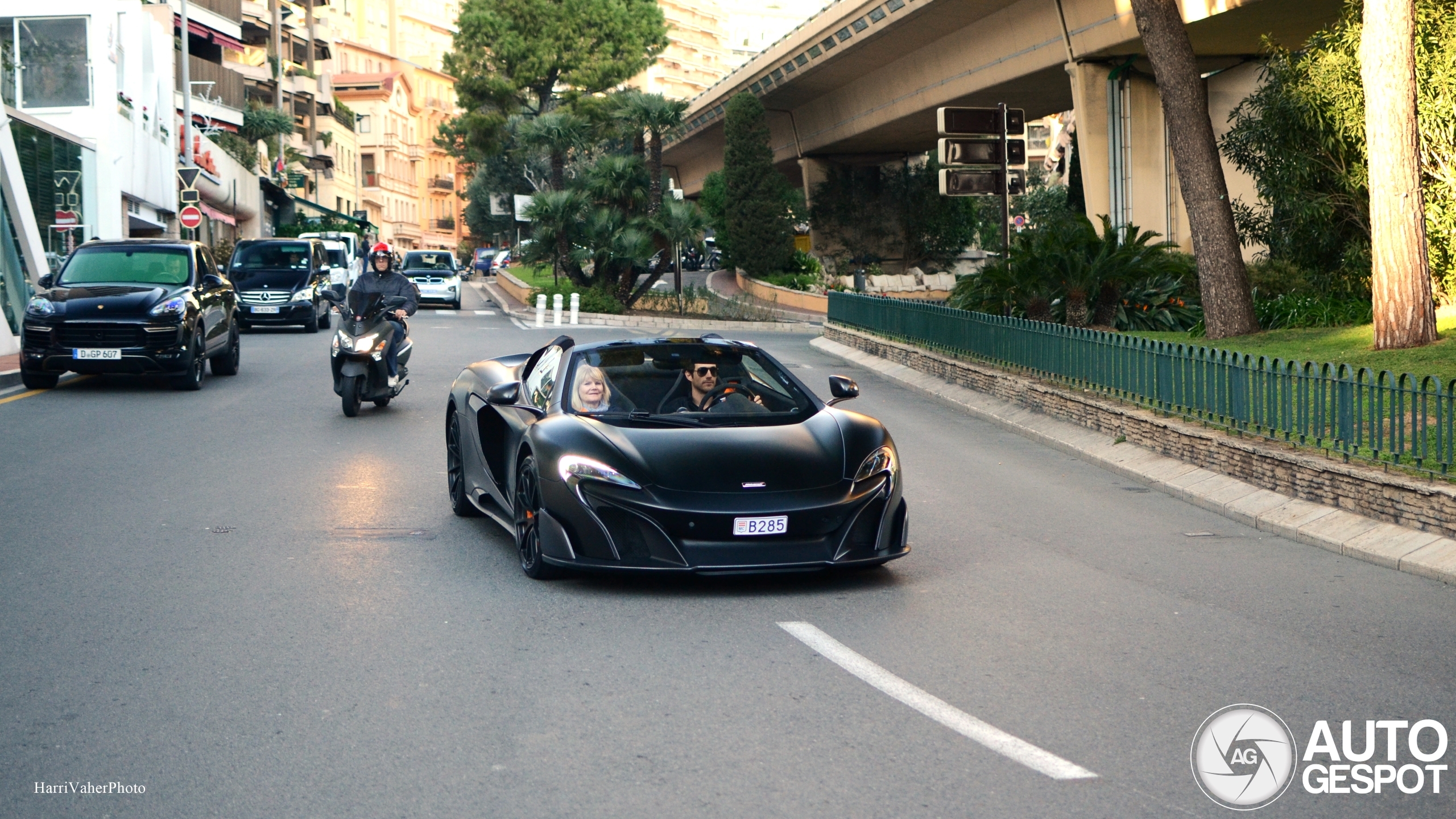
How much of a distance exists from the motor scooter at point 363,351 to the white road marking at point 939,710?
10.0m

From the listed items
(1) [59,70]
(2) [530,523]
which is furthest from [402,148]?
(2) [530,523]

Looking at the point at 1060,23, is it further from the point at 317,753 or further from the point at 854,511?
the point at 317,753

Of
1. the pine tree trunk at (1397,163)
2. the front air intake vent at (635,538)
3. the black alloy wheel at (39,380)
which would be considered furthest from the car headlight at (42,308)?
the pine tree trunk at (1397,163)

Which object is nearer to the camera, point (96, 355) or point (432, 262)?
point (96, 355)

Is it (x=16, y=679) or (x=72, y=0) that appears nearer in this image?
(x=16, y=679)

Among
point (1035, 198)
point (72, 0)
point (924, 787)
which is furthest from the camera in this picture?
point (1035, 198)

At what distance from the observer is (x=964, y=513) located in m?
10.9

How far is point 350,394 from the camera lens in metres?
16.3

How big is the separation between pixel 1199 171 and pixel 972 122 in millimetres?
3355

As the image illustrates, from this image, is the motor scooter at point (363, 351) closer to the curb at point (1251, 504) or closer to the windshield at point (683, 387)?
the curb at point (1251, 504)

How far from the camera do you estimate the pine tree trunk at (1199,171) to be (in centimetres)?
1941

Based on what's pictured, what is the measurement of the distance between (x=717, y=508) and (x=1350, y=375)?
18.2 feet

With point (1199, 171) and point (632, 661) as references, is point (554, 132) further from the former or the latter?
point (632, 661)

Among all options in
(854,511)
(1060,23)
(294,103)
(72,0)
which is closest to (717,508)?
(854,511)
